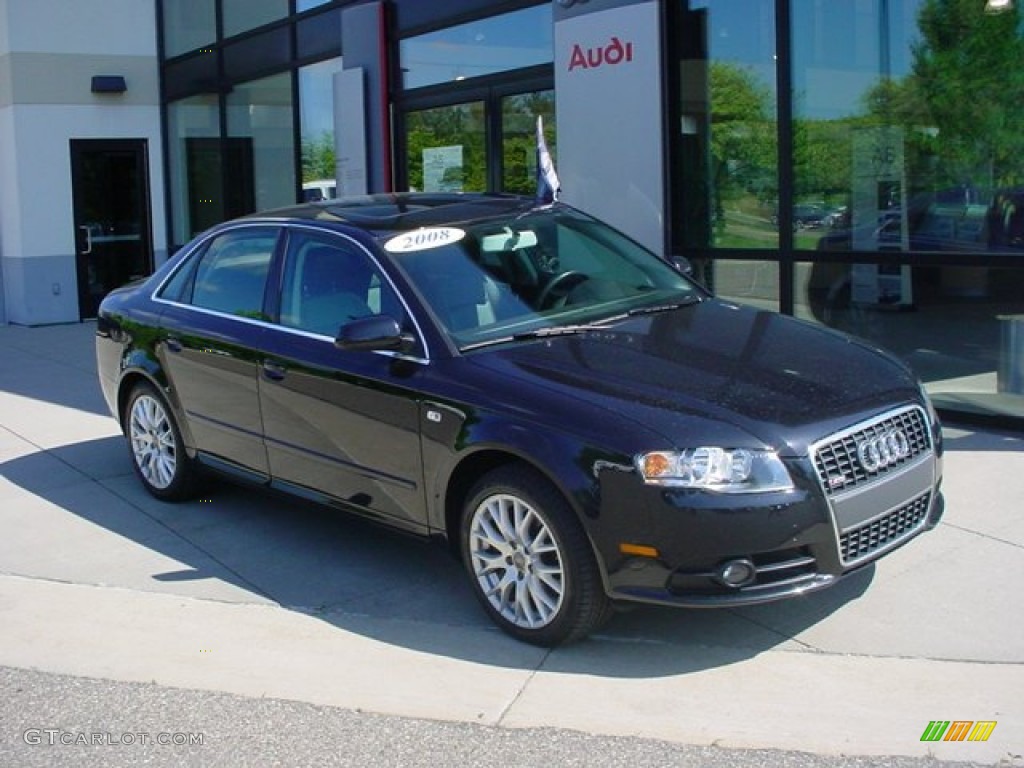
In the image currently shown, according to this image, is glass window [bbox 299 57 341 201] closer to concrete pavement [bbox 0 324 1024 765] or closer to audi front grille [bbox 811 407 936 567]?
concrete pavement [bbox 0 324 1024 765]

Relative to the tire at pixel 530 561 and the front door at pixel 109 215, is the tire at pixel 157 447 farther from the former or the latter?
the front door at pixel 109 215

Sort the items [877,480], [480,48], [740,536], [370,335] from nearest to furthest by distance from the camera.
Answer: [740,536] < [877,480] < [370,335] < [480,48]

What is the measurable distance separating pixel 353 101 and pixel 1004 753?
33.2ft

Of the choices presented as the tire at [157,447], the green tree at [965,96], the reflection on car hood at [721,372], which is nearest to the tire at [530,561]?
the reflection on car hood at [721,372]

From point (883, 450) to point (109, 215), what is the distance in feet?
46.0

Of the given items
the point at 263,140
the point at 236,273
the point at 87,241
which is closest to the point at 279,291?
the point at 236,273

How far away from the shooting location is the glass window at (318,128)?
13461 millimetres

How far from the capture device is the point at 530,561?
4547 mm

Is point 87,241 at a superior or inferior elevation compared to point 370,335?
superior

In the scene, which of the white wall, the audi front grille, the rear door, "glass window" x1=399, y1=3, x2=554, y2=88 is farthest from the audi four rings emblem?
the white wall

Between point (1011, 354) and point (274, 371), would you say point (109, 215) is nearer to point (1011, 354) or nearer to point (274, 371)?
point (274, 371)

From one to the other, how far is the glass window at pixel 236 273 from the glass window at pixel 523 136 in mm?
4440

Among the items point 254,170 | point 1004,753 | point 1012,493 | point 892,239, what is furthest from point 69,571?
point 254,170

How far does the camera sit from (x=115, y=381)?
7.18m
